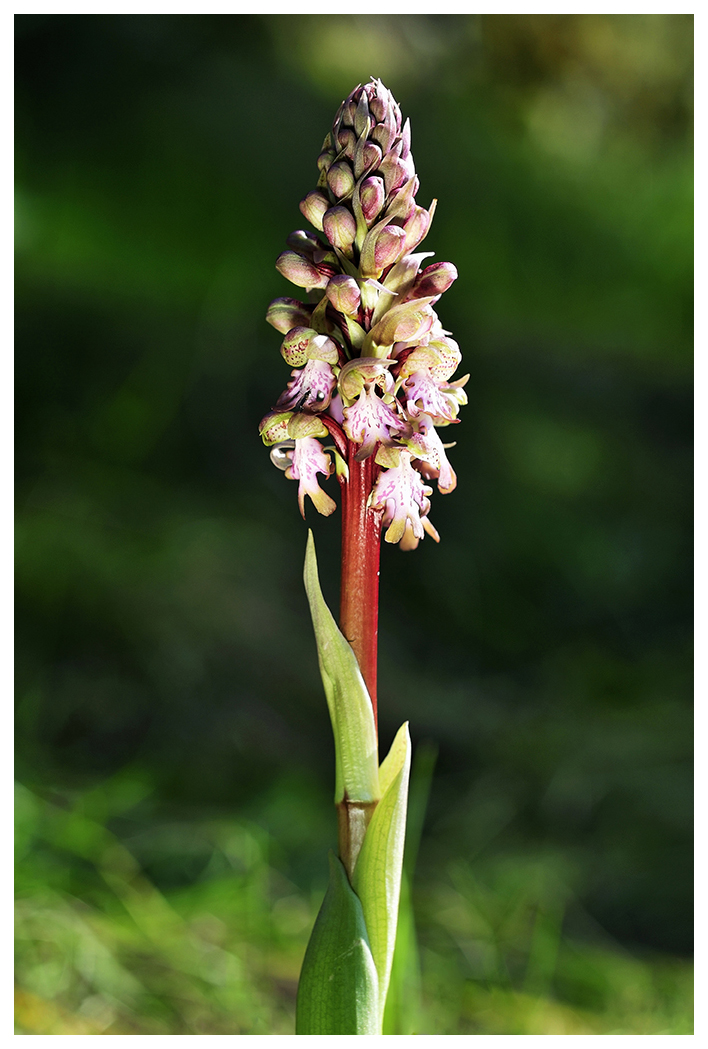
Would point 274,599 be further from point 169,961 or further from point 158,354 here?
point 169,961

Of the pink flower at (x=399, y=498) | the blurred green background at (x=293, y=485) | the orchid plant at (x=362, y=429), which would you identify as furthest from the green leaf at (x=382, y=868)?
the blurred green background at (x=293, y=485)

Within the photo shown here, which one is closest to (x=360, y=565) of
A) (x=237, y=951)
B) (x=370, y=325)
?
(x=370, y=325)

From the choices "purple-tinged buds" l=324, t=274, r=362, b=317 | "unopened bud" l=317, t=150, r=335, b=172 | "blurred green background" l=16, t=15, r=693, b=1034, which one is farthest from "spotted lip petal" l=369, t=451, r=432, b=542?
"blurred green background" l=16, t=15, r=693, b=1034

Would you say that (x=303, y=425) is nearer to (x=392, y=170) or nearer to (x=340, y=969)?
(x=392, y=170)

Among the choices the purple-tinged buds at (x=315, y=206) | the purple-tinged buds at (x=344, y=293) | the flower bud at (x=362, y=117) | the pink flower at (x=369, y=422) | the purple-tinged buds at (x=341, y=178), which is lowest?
the pink flower at (x=369, y=422)

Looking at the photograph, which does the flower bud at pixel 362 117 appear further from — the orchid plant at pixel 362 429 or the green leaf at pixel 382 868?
the green leaf at pixel 382 868

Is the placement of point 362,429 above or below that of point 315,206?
below
